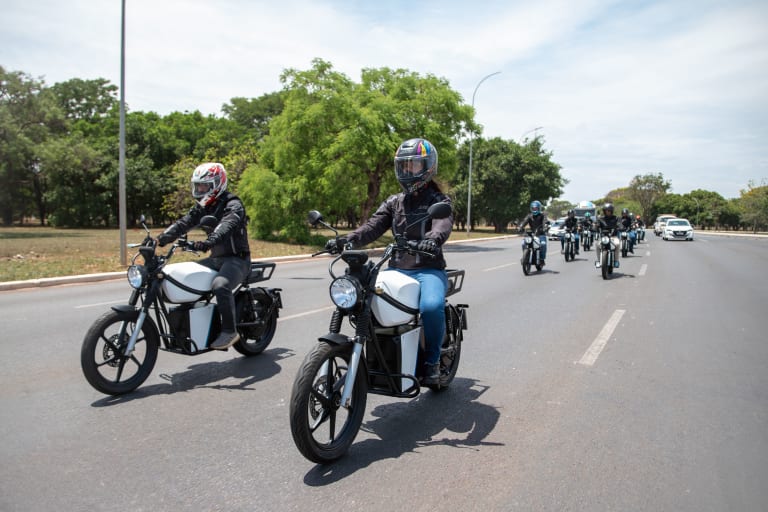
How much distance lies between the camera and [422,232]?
4254 millimetres

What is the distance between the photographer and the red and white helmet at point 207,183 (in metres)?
5.40

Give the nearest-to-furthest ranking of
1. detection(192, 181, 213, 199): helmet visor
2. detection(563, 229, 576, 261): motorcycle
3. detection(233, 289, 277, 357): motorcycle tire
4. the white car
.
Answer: detection(192, 181, 213, 199): helmet visor < detection(233, 289, 277, 357): motorcycle tire < detection(563, 229, 576, 261): motorcycle < the white car

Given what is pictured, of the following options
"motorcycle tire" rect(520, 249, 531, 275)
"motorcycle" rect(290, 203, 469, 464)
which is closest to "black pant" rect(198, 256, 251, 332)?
"motorcycle" rect(290, 203, 469, 464)

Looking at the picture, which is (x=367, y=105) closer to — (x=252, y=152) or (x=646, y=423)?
(x=252, y=152)

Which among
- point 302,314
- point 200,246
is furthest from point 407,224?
point 302,314

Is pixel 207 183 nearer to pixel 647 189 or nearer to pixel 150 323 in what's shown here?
pixel 150 323

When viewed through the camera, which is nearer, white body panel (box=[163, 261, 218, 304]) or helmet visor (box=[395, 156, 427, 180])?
helmet visor (box=[395, 156, 427, 180])

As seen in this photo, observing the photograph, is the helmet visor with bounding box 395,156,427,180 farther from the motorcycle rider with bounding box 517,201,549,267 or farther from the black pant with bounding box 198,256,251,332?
the motorcycle rider with bounding box 517,201,549,267

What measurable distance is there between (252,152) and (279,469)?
2996 cm

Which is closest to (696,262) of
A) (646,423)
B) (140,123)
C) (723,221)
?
(646,423)

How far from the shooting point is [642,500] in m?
2.94

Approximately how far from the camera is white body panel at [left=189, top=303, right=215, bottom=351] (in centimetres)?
486

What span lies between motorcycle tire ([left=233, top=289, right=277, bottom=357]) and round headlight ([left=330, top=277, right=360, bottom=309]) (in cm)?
250

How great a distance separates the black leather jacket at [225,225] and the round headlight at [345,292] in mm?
2176
